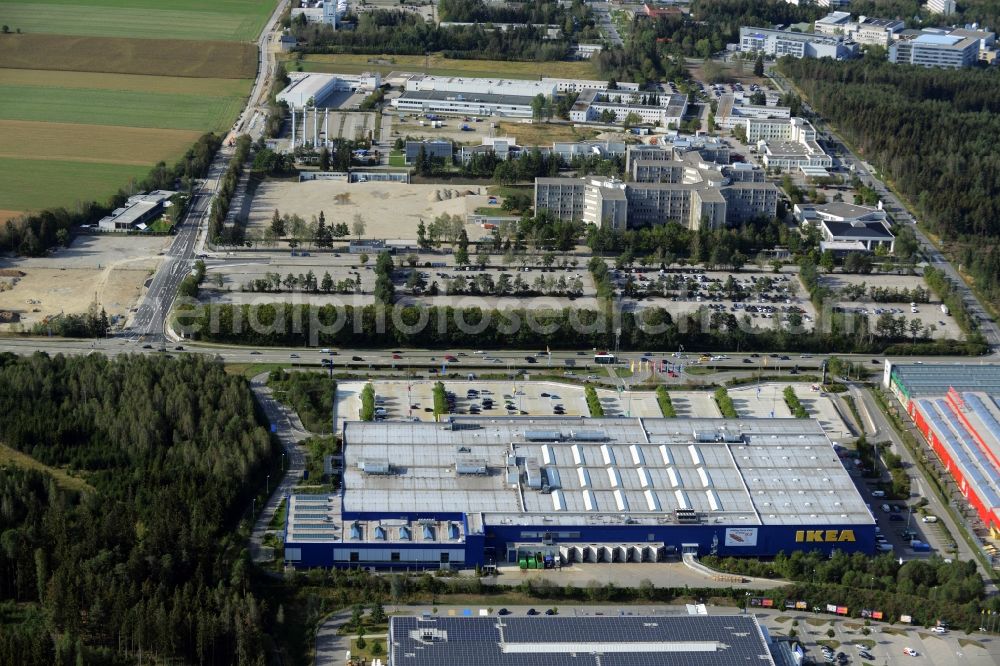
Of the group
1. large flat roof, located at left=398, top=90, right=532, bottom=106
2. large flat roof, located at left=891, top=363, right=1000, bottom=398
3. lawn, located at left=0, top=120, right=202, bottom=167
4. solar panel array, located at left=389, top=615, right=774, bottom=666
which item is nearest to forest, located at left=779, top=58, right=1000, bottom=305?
large flat roof, located at left=891, top=363, right=1000, bottom=398

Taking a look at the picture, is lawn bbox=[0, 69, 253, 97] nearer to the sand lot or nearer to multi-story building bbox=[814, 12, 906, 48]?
the sand lot

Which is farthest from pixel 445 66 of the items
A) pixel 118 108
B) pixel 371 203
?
pixel 371 203

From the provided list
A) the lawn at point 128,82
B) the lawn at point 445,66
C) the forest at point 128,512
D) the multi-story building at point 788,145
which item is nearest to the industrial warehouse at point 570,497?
the forest at point 128,512

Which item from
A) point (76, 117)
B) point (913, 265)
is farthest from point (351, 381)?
point (76, 117)

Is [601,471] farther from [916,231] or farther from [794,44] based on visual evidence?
[794,44]

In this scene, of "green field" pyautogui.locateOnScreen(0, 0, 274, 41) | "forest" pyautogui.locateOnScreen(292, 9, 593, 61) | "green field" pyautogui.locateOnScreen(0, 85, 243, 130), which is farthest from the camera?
"green field" pyautogui.locateOnScreen(0, 0, 274, 41)
